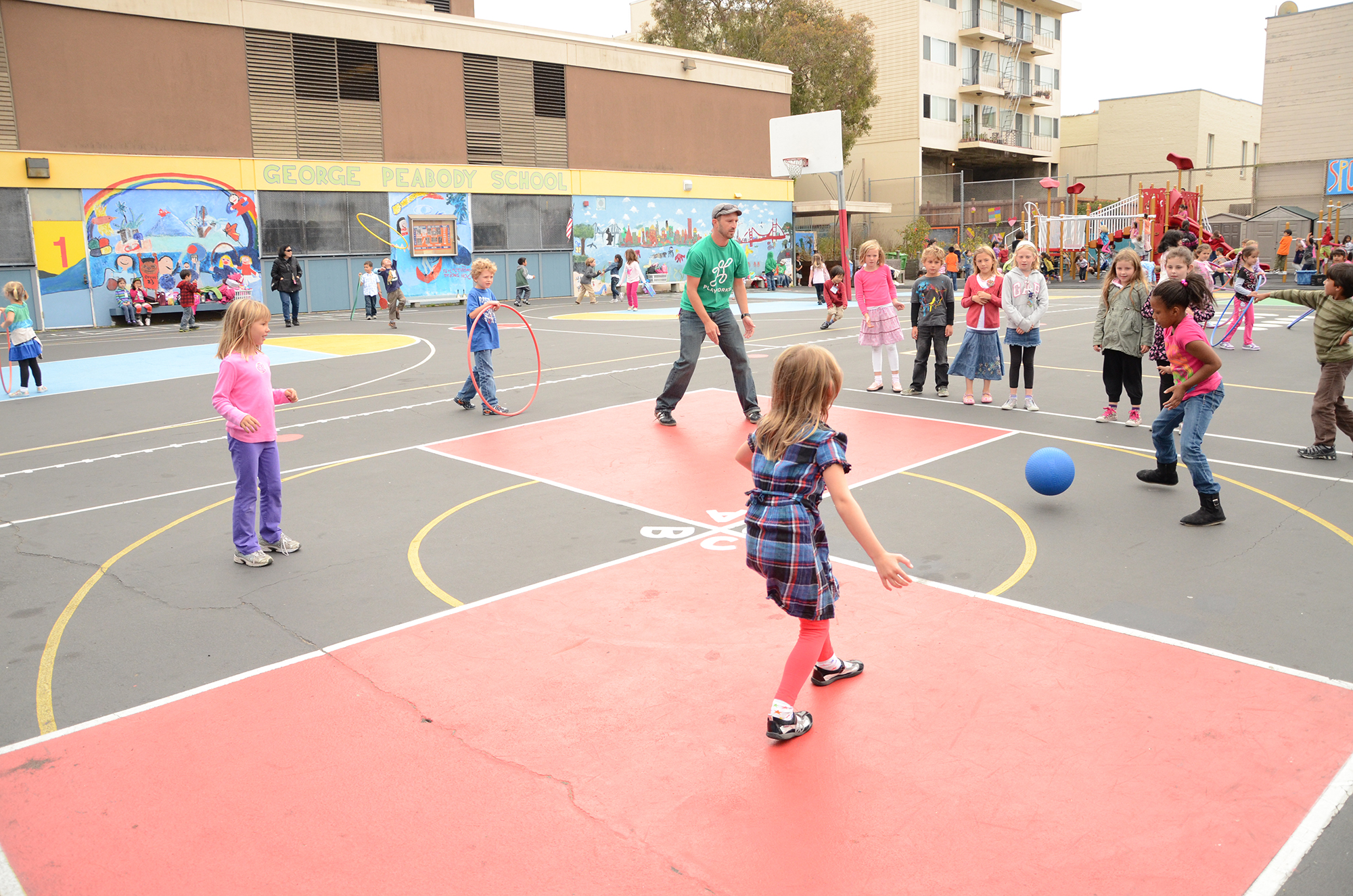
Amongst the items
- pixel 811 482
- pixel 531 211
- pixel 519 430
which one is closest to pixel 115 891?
pixel 811 482

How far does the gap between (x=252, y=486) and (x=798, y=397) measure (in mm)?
4271

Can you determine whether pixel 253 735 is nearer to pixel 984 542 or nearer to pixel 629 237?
pixel 984 542

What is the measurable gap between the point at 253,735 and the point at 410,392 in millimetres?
9713

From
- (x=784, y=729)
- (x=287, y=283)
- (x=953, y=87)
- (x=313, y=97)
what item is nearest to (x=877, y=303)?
(x=784, y=729)

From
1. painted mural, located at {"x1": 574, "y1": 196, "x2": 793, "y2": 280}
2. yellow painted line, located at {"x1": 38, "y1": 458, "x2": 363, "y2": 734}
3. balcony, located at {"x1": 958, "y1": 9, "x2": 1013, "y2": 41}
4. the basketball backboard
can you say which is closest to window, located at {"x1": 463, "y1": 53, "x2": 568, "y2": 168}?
painted mural, located at {"x1": 574, "y1": 196, "x2": 793, "y2": 280}

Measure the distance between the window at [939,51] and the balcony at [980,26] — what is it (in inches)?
39.7

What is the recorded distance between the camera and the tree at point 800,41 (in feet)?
158

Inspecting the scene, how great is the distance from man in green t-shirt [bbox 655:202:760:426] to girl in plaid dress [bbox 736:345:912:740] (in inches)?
246

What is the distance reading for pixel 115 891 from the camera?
10.3ft

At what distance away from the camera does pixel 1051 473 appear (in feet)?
23.8

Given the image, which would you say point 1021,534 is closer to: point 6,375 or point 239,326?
point 239,326

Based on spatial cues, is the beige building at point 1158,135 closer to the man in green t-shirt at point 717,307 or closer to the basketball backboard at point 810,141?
the basketball backboard at point 810,141

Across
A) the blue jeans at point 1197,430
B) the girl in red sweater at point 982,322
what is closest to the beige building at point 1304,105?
the girl in red sweater at point 982,322

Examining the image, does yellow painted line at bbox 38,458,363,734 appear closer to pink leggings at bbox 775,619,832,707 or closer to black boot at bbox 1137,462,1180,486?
pink leggings at bbox 775,619,832,707
